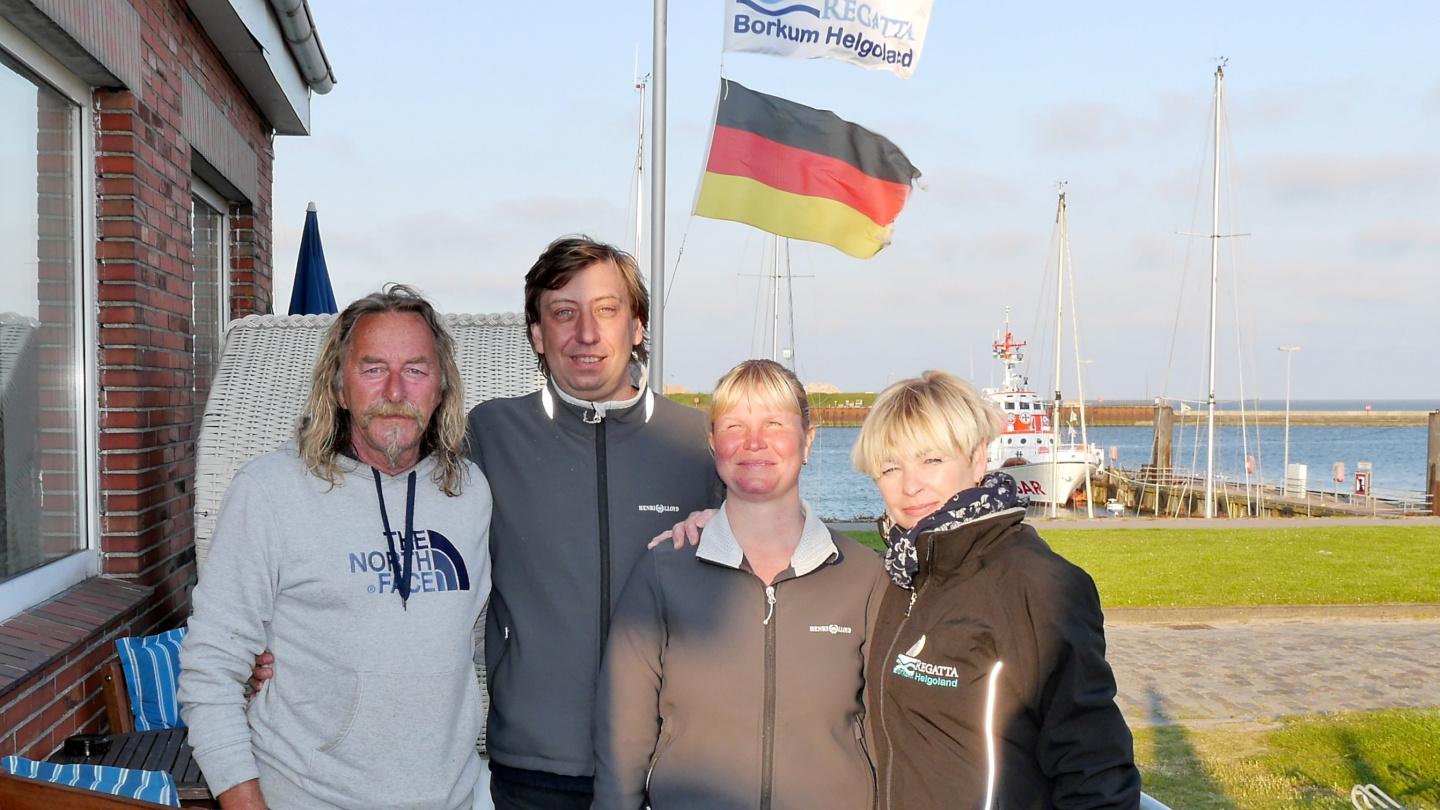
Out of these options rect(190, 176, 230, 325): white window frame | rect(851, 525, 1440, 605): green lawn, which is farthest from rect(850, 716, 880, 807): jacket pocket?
rect(851, 525, 1440, 605): green lawn

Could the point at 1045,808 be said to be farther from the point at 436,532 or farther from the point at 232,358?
the point at 232,358

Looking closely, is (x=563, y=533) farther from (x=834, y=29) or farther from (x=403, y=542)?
(x=834, y=29)

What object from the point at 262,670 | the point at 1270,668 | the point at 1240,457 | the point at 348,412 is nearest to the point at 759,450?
the point at 348,412

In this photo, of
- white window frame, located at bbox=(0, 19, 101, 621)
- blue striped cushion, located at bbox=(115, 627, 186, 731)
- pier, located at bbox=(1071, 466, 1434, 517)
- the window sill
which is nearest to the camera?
the window sill

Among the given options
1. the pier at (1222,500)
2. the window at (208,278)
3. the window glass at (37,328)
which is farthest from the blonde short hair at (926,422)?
the pier at (1222,500)

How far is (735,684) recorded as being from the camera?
6.92ft

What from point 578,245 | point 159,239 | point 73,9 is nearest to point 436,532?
point 578,245

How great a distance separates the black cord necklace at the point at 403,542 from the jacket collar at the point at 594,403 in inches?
18.4

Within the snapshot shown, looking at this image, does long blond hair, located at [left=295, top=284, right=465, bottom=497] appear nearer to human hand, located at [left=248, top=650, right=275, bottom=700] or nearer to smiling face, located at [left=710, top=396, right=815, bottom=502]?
human hand, located at [left=248, top=650, right=275, bottom=700]

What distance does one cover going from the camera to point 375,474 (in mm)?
2234

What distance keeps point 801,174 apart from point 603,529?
4.36m

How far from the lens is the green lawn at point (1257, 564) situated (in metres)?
9.98

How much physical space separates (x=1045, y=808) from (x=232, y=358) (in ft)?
9.22

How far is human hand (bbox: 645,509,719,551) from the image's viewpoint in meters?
2.27
